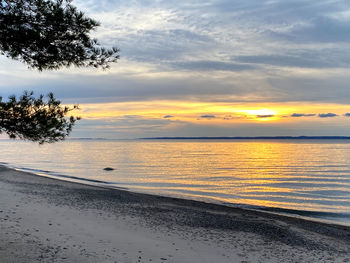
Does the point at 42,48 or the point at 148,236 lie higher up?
the point at 42,48

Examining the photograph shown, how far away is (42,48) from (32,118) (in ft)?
6.41

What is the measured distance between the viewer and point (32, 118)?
8.31 m

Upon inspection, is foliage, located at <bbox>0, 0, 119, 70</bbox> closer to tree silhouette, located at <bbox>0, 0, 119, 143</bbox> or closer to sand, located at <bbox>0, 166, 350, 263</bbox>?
tree silhouette, located at <bbox>0, 0, 119, 143</bbox>

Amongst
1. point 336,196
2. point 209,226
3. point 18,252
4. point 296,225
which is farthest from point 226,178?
point 18,252

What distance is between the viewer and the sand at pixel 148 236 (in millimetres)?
8852

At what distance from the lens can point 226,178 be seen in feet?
135

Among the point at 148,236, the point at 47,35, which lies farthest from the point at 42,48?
the point at 148,236

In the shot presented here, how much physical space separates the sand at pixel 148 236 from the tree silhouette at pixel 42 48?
10.4 feet

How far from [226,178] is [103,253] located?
33.5 m

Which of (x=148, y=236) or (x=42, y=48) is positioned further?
(x=148, y=236)

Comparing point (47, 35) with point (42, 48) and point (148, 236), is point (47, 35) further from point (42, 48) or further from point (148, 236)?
point (148, 236)

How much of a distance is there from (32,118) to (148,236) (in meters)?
5.74

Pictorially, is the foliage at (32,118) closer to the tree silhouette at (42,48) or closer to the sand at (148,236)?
the tree silhouette at (42,48)

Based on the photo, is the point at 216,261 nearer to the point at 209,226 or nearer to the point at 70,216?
the point at 209,226
